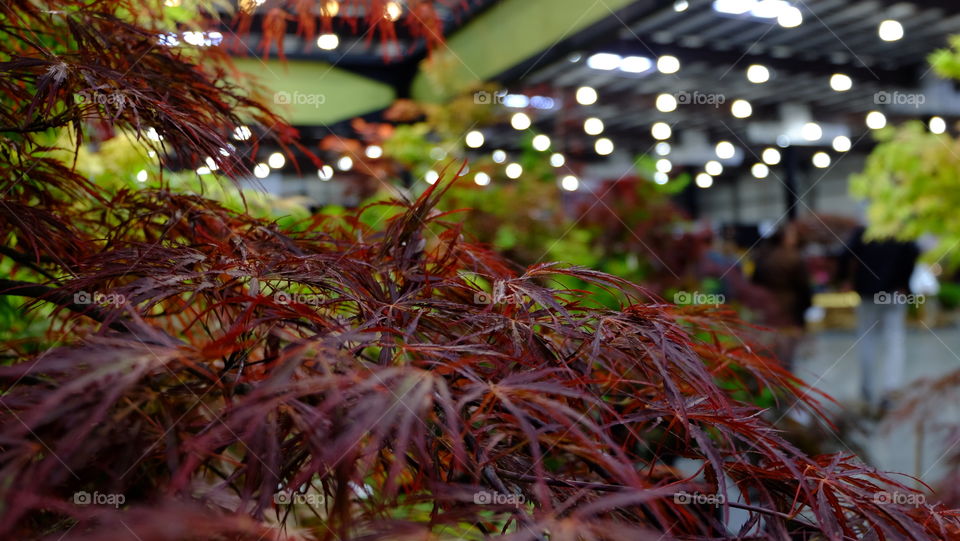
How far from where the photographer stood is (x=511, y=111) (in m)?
6.21

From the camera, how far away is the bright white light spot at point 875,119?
27.0 feet

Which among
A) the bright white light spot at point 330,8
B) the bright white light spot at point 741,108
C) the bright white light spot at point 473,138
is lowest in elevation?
the bright white light spot at point 330,8

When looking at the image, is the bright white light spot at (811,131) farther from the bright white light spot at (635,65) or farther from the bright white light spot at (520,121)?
the bright white light spot at (520,121)

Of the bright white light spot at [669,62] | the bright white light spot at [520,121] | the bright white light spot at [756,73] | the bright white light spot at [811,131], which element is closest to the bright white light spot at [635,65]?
the bright white light spot at [669,62]

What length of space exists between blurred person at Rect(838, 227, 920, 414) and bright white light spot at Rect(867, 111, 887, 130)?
3.08 m

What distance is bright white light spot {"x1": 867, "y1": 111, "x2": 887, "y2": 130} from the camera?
8.23 m

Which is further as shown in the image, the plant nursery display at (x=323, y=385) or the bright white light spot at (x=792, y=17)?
the bright white light spot at (x=792, y=17)

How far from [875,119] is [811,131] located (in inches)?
28.6

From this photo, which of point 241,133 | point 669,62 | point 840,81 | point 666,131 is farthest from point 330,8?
point 666,131

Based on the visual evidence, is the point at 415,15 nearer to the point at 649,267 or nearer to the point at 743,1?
the point at 649,267

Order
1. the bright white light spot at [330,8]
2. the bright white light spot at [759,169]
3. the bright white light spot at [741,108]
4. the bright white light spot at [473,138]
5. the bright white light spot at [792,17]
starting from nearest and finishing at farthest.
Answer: the bright white light spot at [330,8] → the bright white light spot at [792,17] → the bright white light spot at [473,138] → the bright white light spot at [741,108] → the bright white light spot at [759,169]

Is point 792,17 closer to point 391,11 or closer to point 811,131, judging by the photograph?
point 811,131

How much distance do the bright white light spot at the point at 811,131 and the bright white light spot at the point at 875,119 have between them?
55 centimetres

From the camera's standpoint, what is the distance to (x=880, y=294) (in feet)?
16.7
